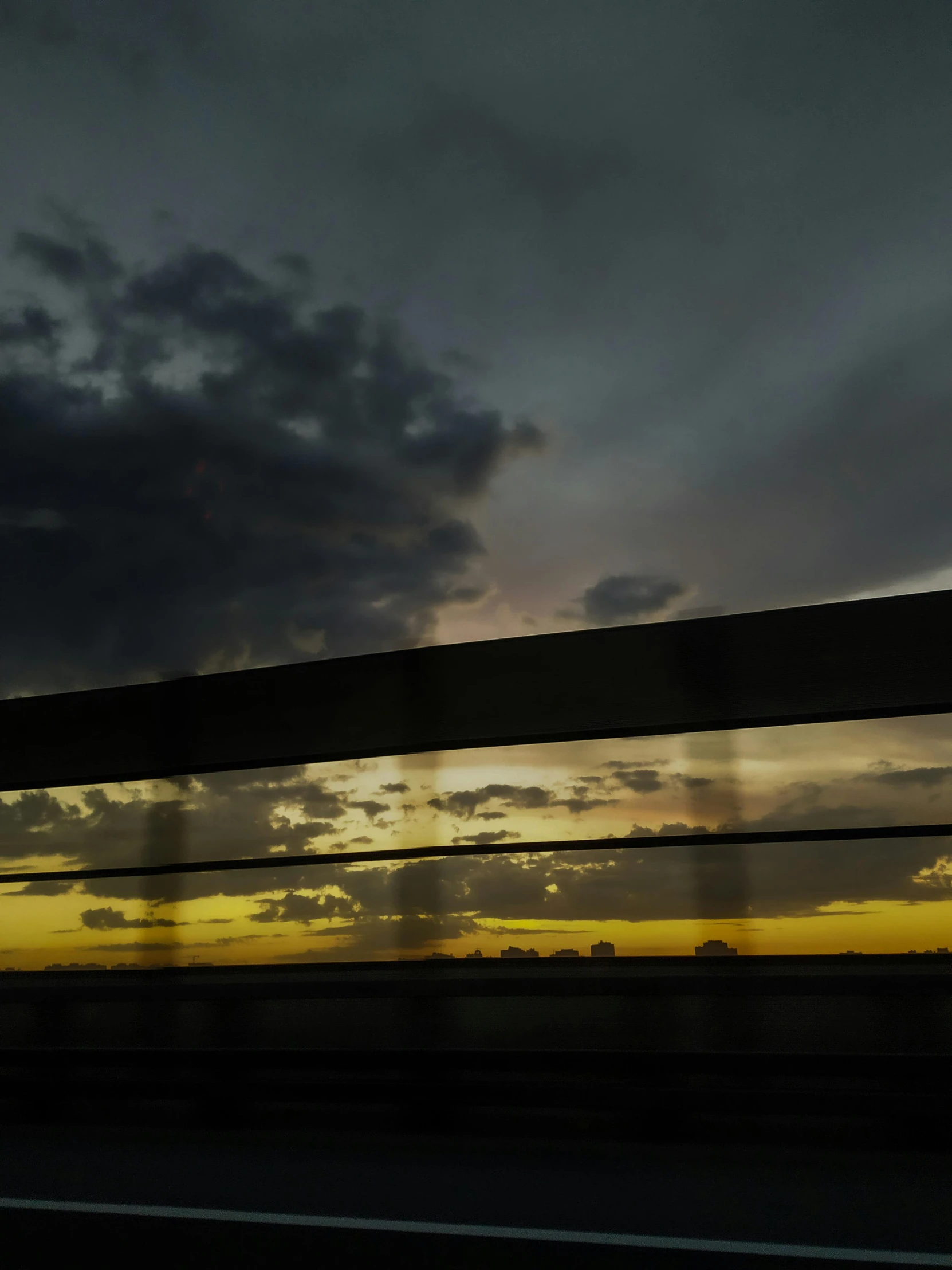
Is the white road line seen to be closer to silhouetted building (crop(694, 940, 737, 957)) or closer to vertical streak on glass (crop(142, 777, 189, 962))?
silhouetted building (crop(694, 940, 737, 957))

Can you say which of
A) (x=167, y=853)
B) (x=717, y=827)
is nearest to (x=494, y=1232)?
(x=717, y=827)

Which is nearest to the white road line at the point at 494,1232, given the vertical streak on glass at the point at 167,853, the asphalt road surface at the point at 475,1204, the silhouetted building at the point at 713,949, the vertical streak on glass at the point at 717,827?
the asphalt road surface at the point at 475,1204

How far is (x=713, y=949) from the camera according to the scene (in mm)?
5504

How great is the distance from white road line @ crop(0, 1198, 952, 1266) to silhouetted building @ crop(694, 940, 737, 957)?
2312 millimetres

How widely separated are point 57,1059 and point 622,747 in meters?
3.56

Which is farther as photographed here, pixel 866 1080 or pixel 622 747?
pixel 622 747

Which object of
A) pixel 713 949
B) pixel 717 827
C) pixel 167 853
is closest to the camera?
pixel 713 949

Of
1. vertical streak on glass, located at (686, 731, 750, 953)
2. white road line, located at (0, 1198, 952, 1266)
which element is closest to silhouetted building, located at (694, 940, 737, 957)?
vertical streak on glass, located at (686, 731, 750, 953)

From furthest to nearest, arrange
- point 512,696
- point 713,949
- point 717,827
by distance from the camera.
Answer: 1. point 512,696
2. point 717,827
3. point 713,949

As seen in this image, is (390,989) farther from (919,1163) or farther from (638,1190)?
(919,1163)

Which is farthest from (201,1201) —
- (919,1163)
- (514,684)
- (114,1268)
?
(514,684)

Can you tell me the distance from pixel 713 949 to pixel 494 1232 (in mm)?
2532

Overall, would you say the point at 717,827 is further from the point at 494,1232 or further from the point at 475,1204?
the point at 494,1232

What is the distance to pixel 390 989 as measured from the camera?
512 centimetres
